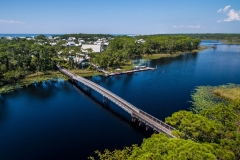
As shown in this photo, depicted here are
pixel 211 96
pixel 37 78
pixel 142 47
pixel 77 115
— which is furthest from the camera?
pixel 142 47

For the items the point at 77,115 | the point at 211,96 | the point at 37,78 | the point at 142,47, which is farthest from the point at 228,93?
the point at 142,47

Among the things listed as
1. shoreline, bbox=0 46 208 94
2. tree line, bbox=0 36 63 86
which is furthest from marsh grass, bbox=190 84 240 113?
tree line, bbox=0 36 63 86

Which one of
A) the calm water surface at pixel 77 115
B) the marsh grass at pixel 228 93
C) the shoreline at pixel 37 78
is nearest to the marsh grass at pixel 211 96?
the marsh grass at pixel 228 93

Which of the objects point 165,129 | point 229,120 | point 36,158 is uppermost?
point 229,120

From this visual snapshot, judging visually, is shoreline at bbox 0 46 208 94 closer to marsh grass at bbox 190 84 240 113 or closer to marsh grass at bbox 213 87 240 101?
marsh grass at bbox 190 84 240 113

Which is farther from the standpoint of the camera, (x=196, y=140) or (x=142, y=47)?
(x=142, y=47)

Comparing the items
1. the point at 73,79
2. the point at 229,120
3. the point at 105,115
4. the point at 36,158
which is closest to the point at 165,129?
the point at 229,120

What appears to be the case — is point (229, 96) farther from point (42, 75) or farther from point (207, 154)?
point (42, 75)

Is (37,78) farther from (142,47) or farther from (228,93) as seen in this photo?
(142,47)

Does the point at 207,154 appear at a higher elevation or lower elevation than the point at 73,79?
higher
